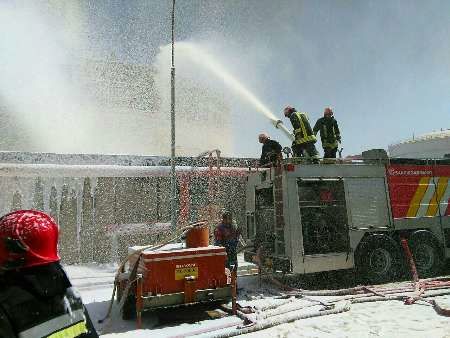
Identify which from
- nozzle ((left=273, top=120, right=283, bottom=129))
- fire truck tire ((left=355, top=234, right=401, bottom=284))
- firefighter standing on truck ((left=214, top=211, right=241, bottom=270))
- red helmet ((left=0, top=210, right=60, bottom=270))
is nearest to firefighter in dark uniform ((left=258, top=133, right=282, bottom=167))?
nozzle ((left=273, top=120, right=283, bottom=129))

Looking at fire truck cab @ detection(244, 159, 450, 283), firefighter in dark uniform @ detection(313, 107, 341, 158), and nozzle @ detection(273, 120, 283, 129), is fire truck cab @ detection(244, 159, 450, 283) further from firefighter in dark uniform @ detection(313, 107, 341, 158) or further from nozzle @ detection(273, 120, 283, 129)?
nozzle @ detection(273, 120, 283, 129)

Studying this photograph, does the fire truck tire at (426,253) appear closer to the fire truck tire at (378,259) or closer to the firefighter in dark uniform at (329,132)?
the fire truck tire at (378,259)

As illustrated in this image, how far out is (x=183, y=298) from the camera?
597 cm

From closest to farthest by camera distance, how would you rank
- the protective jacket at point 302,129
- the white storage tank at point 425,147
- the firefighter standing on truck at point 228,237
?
the firefighter standing on truck at point 228,237 → the protective jacket at point 302,129 → the white storage tank at point 425,147

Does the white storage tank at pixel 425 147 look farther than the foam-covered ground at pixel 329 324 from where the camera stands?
Yes

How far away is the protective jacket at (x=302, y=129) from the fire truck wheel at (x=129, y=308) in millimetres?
5360

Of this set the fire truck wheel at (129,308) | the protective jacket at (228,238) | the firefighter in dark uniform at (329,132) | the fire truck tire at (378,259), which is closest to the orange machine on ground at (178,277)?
the fire truck wheel at (129,308)

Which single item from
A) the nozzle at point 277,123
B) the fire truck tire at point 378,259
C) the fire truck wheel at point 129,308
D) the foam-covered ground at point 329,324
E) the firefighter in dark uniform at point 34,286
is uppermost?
the nozzle at point 277,123

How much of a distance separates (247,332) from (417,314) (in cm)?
287

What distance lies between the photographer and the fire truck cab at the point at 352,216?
25.8 ft

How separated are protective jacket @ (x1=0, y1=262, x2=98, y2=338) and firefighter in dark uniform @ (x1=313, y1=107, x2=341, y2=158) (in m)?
8.65

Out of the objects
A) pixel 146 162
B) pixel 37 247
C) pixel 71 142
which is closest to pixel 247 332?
pixel 37 247

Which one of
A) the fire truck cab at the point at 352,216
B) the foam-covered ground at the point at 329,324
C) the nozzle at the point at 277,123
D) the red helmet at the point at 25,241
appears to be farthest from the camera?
the nozzle at the point at 277,123

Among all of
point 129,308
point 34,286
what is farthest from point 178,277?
point 34,286
